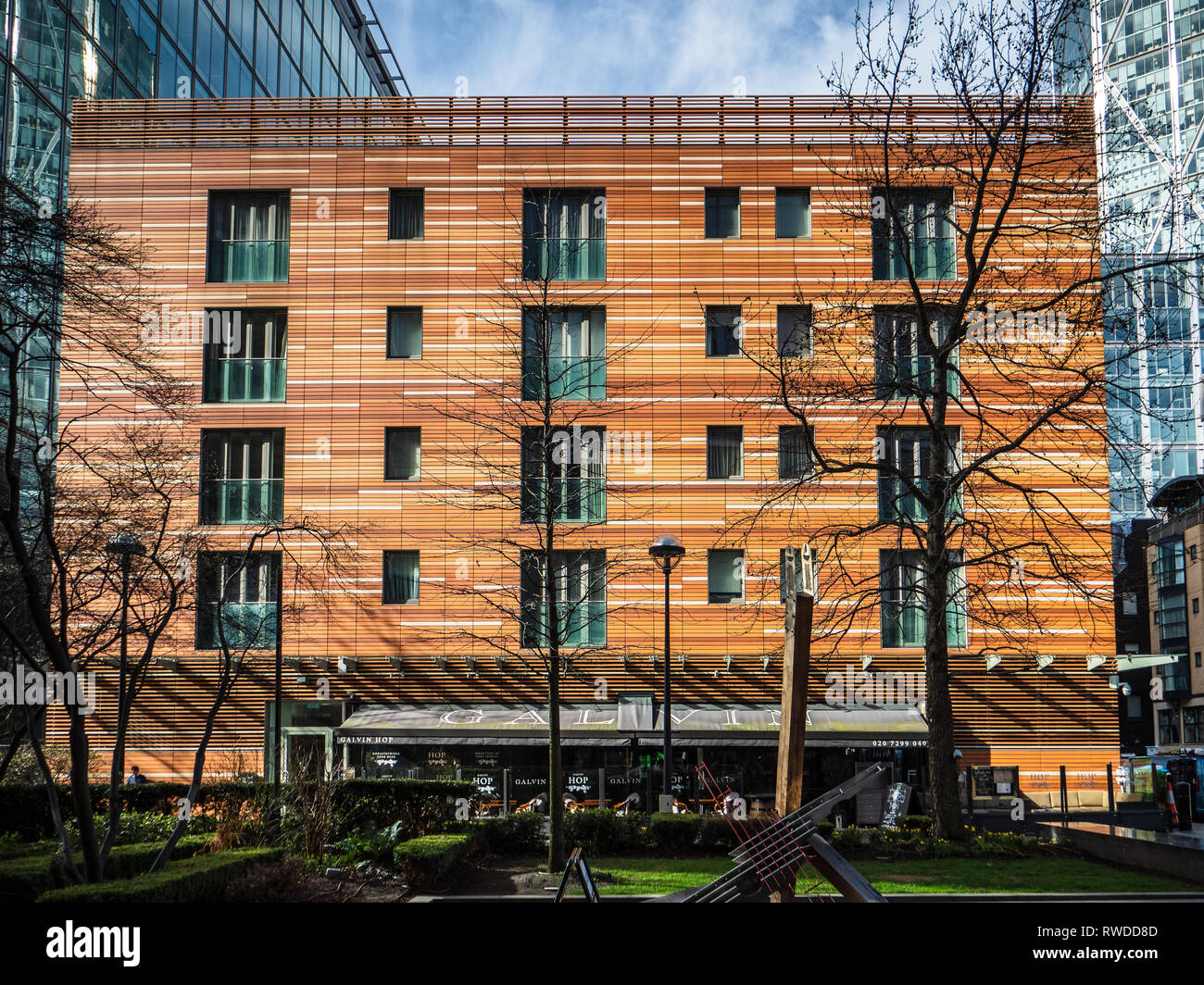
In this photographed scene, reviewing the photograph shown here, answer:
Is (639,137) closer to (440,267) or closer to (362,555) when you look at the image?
(440,267)

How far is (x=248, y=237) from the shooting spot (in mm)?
31359

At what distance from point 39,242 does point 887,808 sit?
21602mm

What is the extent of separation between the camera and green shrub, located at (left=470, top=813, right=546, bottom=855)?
19.5 meters

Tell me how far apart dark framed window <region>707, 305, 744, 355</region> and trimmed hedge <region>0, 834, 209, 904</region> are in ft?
60.9

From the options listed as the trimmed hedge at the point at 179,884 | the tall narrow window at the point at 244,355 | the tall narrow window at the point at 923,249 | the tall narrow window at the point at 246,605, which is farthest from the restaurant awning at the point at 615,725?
the trimmed hedge at the point at 179,884

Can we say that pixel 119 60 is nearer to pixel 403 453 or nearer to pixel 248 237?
pixel 248 237

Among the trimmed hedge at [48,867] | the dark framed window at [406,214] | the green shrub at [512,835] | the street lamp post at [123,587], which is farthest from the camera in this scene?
the dark framed window at [406,214]

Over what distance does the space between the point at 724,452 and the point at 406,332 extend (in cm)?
933

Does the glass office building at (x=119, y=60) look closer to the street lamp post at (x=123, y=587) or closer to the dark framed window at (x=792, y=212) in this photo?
the street lamp post at (x=123, y=587)

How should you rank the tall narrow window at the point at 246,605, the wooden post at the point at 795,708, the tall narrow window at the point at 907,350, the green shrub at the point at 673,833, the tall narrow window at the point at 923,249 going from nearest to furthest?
the wooden post at the point at 795,708 → the green shrub at the point at 673,833 → the tall narrow window at the point at 907,350 → the tall narrow window at the point at 246,605 → the tall narrow window at the point at 923,249

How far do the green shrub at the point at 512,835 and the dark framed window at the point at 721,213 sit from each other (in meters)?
17.3

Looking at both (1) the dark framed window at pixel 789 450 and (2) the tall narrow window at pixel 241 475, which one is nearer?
(1) the dark framed window at pixel 789 450

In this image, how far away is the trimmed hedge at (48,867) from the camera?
12.2 metres
